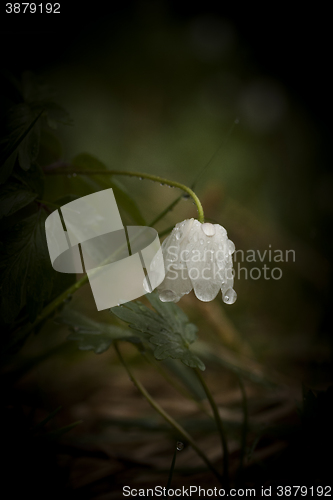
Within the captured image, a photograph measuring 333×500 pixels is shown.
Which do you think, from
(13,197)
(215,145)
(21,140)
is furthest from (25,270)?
(215,145)

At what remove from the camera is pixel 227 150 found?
1.86 meters

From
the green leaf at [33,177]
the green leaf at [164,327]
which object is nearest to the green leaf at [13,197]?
the green leaf at [33,177]

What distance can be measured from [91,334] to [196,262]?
31 cm

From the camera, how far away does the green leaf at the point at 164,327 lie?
638 millimetres

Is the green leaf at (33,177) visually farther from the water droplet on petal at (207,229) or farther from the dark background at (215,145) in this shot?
the dark background at (215,145)

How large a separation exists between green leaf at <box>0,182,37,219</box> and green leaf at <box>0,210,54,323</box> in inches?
1.6

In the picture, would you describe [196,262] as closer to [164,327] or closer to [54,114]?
[164,327]

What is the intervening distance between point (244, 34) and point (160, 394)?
1.72m

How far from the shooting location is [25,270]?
644 mm

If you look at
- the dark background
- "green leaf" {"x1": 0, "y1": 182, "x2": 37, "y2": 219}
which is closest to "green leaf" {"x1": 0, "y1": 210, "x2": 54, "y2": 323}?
"green leaf" {"x1": 0, "y1": 182, "x2": 37, "y2": 219}

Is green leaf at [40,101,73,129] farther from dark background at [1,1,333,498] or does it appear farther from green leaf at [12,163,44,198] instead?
dark background at [1,1,333,498]

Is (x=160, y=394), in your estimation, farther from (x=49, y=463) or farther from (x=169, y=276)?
(x=169, y=276)

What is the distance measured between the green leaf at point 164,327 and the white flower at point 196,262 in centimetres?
8

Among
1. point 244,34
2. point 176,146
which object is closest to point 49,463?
point 176,146
